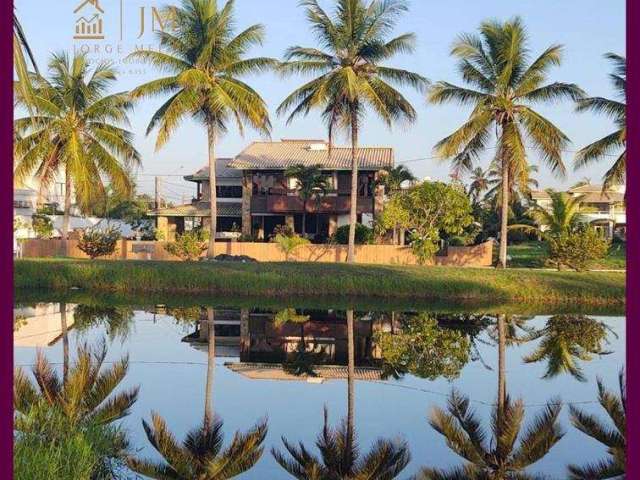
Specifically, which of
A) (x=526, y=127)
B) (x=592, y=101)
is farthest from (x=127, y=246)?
(x=592, y=101)

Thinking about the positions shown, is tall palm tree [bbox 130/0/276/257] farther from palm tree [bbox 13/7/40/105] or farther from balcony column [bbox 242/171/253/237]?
palm tree [bbox 13/7/40/105]

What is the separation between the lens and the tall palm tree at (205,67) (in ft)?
92.4

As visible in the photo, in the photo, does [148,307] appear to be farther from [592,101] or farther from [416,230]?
[592,101]

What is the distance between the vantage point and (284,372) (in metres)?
12.7

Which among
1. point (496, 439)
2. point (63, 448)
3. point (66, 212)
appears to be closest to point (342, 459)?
point (496, 439)

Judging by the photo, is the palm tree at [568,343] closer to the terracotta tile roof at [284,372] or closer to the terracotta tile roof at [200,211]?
the terracotta tile roof at [284,372]

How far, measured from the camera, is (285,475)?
725cm

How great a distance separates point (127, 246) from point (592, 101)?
20.9 meters

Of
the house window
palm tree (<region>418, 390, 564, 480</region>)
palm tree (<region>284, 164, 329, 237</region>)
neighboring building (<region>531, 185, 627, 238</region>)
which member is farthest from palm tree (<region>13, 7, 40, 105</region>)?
neighboring building (<region>531, 185, 627, 238</region>)

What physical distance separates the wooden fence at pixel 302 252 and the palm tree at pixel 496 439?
21698 millimetres

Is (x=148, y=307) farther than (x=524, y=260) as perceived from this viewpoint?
No

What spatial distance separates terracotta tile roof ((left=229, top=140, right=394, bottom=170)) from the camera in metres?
38.4

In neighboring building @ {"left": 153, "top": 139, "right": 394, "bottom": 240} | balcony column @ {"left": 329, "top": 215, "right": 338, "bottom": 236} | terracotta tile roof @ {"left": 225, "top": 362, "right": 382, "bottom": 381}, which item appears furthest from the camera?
balcony column @ {"left": 329, "top": 215, "right": 338, "bottom": 236}

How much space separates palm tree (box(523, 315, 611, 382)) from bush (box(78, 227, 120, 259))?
62.2 ft
